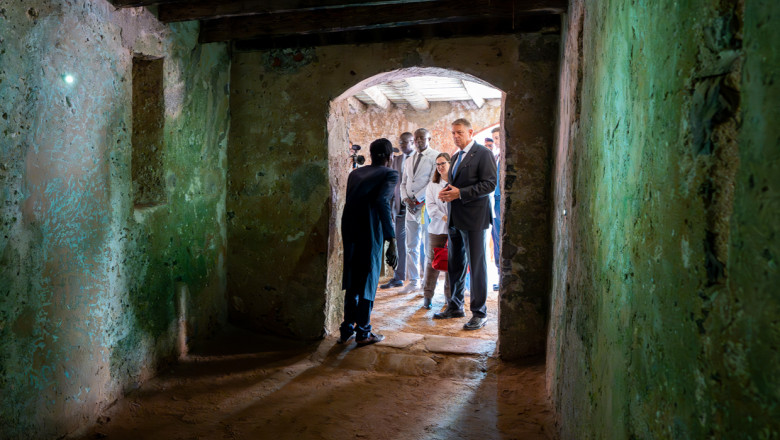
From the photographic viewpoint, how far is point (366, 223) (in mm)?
4102

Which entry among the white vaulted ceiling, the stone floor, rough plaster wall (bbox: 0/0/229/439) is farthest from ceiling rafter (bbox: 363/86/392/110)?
the stone floor

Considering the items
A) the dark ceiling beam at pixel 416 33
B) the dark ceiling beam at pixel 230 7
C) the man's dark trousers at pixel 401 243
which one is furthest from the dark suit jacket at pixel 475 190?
the man's dark trousers at pixel 401 243

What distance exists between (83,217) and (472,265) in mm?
2952

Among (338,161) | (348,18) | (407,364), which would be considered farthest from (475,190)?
(348,18)

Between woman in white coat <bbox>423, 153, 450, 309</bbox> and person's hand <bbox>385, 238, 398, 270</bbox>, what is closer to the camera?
person's hand <bbox>385, 238, 398, 270</bbox>

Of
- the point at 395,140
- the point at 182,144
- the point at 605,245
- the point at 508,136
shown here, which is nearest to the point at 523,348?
the point at 508,136

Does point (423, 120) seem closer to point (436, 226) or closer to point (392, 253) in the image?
point (436, 226)

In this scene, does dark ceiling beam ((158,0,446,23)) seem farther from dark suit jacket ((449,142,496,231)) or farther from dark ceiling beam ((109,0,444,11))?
dark suit jacket ((449,142,496,231))

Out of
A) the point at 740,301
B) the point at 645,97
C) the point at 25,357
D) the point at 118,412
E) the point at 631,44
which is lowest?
the point at 118,412

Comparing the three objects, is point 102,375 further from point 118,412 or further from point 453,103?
point 453,103

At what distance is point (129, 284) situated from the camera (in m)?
3.24

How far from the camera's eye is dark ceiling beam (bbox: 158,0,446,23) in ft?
10.8

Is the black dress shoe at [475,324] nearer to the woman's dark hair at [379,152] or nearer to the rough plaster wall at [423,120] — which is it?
the woman's dark hair at [379,152]

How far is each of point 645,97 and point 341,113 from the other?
3.38 meters
